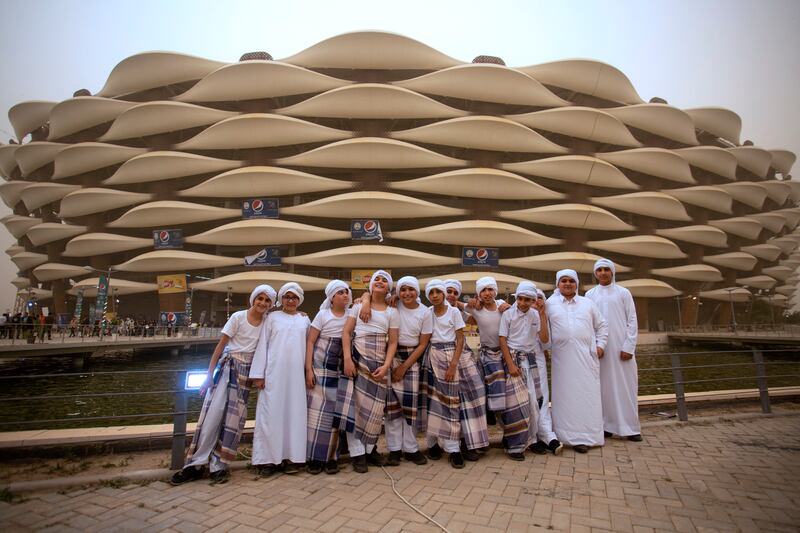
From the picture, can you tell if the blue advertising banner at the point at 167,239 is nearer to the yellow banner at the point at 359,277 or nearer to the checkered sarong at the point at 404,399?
the yellow banner at the point at 359,277

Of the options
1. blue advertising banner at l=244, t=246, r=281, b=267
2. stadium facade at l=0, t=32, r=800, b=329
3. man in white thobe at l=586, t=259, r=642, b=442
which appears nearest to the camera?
man in white thobe at l=586, t=259, r=642, b=442

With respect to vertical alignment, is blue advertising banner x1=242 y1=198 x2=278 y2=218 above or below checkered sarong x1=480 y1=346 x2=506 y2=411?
above

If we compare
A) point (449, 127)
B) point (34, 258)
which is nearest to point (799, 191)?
point (449, 127)

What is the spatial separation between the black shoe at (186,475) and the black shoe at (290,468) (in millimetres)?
805

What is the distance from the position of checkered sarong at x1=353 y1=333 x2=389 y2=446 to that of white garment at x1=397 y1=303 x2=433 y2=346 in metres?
0.23

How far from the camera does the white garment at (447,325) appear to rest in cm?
450

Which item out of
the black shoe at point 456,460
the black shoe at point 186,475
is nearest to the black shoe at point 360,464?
the black shoe at point 456,460

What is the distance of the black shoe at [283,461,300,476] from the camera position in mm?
4070

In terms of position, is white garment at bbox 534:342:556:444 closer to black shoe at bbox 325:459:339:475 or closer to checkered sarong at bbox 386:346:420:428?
checkered sarong at bbox 386:346:420:428

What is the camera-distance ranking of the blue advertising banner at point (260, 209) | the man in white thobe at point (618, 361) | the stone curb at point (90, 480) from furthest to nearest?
the blue advertising banner at point (260, 209) < the man in white thobe at point (618, 361) < the stone curb at point (90, 480)

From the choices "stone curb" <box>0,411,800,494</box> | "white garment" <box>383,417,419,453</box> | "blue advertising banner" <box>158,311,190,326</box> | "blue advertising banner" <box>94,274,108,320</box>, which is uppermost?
"blue advertising banner" <box>94,274,108,320</box>

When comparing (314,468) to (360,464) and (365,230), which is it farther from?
(365,230)

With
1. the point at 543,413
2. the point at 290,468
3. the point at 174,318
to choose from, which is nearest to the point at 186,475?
the point at 290,468

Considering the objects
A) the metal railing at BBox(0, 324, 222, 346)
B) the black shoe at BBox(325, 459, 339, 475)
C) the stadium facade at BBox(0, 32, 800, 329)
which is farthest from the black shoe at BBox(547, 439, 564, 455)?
the stadium facade at BBox(0, 32, 800, 329)
